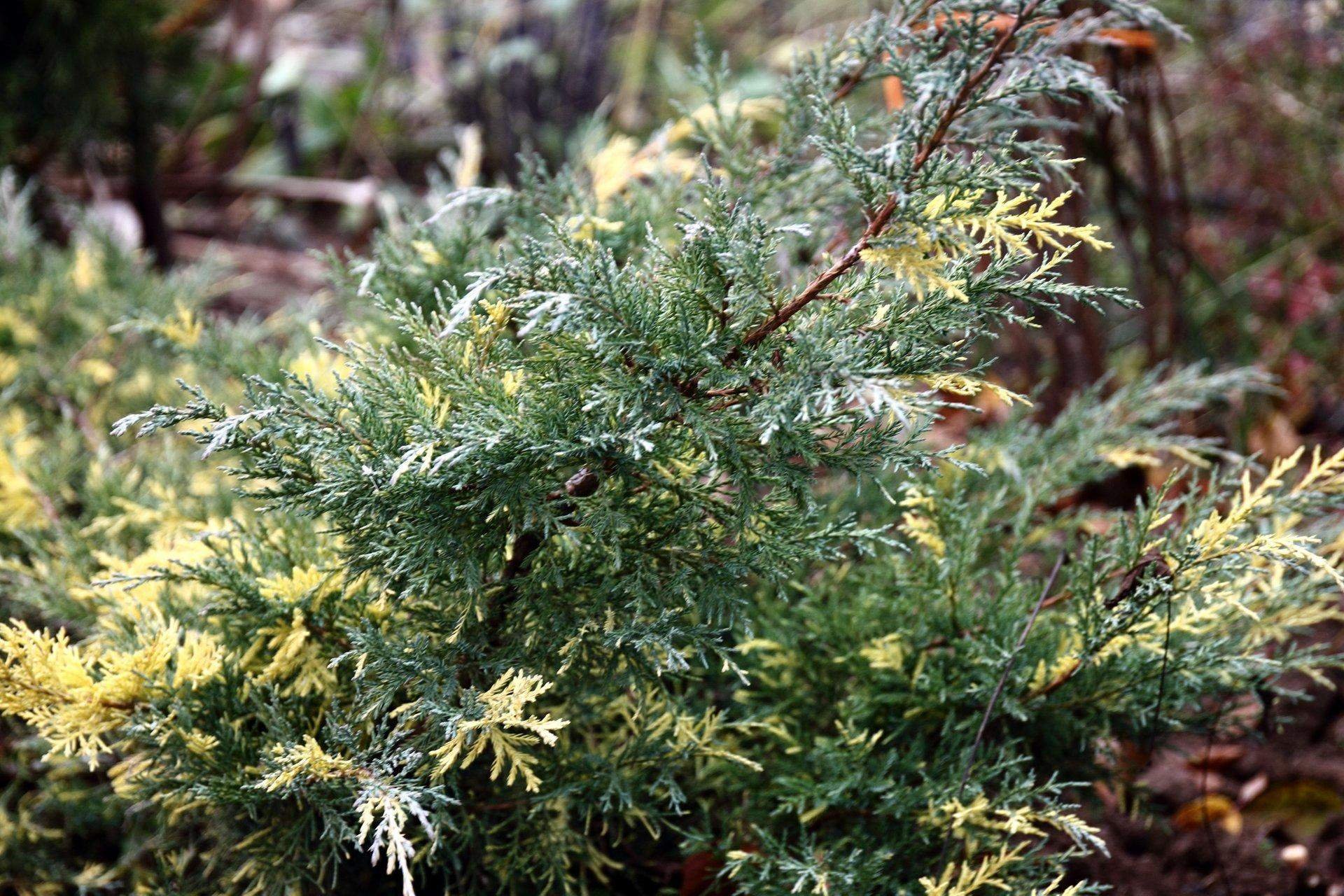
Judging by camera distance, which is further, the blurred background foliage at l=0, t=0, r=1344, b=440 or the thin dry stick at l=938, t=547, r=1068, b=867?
the blurred background foliage at l=0, t=0, r=1344, b=440

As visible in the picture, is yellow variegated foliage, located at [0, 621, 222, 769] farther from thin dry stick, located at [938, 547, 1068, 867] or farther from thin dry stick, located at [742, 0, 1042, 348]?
thin dry stick, located at [938, 547, 1068, 867]

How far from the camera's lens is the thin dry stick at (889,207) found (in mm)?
954

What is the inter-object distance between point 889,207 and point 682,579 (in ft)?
1.32

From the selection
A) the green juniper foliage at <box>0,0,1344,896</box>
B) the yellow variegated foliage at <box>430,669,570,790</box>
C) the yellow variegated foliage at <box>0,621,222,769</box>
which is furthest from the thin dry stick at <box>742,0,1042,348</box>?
the yellow variegated foliage at <box>0,621,222,769</box>

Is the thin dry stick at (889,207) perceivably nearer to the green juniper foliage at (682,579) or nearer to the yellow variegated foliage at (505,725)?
the green juniper foliage at (682,579)

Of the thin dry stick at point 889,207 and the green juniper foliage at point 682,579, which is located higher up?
the thin dry stick at point 889,207

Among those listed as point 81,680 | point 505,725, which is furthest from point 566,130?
point 505,725

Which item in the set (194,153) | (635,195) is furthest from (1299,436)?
(194,153)

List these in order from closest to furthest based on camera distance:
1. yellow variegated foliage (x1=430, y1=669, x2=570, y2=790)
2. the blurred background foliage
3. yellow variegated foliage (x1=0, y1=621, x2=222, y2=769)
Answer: yellow variegated foliage (x1=430, y1=669, x2=570, y2=790)
yellow variegated foliage (x1=0, y1=621, x2=222, y2=769)
the blurred background foliage

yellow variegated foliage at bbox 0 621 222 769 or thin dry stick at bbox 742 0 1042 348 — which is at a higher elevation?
thin dry stick at bbox 742 0 1042 348

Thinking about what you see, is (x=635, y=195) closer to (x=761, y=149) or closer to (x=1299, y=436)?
(x=761, y=149)

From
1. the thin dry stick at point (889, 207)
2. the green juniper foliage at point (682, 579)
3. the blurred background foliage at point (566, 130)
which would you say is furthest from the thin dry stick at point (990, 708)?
the blurred background foliage at point (566, 130)

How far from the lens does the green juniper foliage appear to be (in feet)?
3.18

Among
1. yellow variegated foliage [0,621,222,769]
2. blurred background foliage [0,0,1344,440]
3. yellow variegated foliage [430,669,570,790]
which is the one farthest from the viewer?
blurred background foliage [0,0,1344,440]
